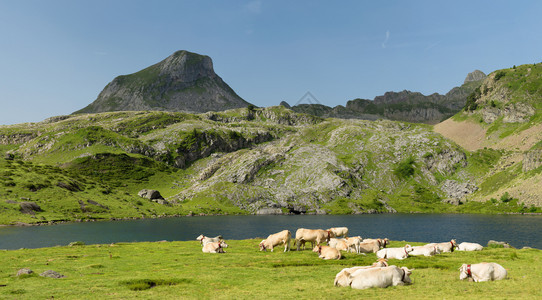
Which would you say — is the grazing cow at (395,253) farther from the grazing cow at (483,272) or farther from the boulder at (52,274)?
the boulder at (52,274)

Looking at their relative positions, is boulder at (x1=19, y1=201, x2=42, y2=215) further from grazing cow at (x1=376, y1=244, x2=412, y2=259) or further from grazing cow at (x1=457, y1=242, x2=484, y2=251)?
grazing cow at (x1=457, y1=242, x2=484, y2=251)

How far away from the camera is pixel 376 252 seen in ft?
131

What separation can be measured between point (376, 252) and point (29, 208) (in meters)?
150

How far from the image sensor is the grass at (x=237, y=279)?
20.2 metres

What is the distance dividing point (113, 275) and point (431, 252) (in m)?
35.6

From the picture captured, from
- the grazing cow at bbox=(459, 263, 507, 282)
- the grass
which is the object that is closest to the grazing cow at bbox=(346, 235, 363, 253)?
the grass

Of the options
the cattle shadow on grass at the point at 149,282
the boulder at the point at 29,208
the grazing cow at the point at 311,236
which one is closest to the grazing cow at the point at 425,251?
the grazing cow at the point at 311,236

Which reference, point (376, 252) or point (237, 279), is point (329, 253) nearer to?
point (376, 252)

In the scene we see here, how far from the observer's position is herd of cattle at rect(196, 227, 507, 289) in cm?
2208

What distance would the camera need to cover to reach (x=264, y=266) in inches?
1222

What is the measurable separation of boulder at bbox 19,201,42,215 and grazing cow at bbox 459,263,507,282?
158 m

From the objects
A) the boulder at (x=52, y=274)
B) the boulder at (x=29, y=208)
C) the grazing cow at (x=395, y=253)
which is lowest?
the boulder at (x=29, y=208)

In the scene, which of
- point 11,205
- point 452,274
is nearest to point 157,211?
point 11,205

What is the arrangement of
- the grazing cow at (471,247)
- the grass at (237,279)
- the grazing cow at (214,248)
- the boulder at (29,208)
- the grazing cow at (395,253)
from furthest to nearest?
1. the boulder at (29,208)
2. the grazing cow at (471,247)
3. the grazing cow at (214,248)
4. the grazing cow at (395,253)
5. the grass at (237,279)
